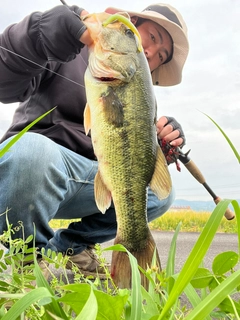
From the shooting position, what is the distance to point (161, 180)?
1.50 metres

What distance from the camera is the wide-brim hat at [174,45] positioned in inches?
92.4

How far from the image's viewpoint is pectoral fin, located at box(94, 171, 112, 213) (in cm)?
146

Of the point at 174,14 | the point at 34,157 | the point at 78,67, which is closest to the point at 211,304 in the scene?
the point at 34,157

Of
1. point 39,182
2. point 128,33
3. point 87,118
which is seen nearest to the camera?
point 87,118

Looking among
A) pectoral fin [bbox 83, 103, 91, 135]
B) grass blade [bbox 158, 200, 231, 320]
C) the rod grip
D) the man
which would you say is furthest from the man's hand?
grass blade [bbox 158, 200, 231, 320]

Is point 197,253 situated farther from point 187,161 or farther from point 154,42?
point 187,161

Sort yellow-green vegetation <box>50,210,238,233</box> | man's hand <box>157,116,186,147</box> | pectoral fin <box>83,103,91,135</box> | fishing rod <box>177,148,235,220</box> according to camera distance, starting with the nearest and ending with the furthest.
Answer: pectoral fin <box>83,103,91,135</box> → man's hand <box>157,116,186,147</box> → fishing rod <box>177,148,235,220</box> → yellow-green vegetation <box>50,210,238,233</box>

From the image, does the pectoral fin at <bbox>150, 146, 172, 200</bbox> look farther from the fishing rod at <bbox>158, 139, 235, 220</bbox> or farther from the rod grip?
the rod grip

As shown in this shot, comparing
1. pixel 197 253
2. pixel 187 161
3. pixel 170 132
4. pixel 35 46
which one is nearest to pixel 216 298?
pixel 197 253

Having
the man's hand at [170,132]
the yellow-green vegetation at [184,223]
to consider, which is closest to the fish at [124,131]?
the man's hand at [170,132]

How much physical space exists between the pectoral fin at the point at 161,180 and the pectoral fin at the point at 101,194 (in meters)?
0.19

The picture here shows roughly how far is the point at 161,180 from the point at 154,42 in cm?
122

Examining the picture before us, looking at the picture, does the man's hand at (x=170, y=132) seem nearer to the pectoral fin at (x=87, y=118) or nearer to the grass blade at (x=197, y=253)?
the pectoral fin at (x=87, y=118)

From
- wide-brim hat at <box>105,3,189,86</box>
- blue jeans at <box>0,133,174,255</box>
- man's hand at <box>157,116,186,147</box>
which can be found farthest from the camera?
wide-brim hat at <box>105,3,189,86</box>
